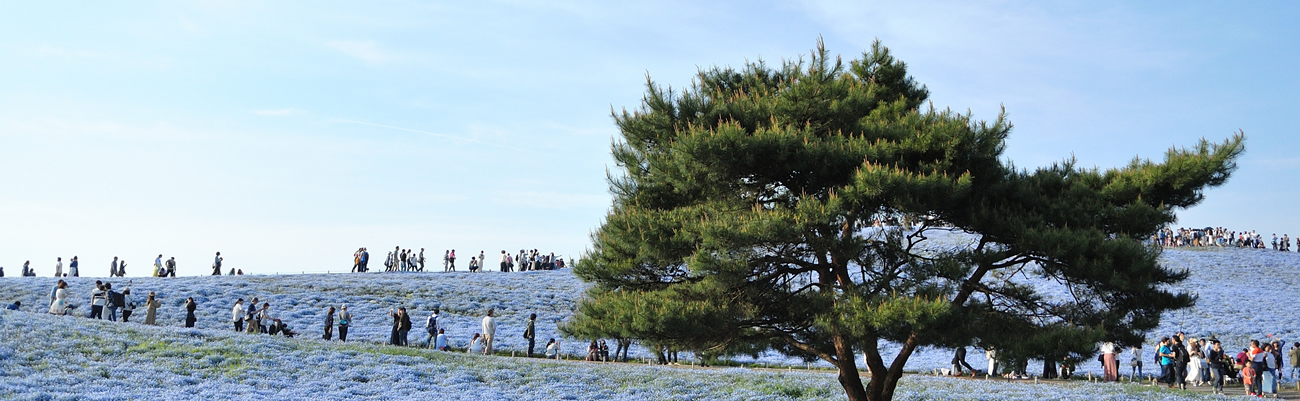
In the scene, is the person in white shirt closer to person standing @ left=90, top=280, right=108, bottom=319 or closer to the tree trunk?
person standing @ left=90, top=280, right=108, bottom=319

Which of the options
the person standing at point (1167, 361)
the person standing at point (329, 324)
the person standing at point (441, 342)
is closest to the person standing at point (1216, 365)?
the person standing at point (1167, 361)

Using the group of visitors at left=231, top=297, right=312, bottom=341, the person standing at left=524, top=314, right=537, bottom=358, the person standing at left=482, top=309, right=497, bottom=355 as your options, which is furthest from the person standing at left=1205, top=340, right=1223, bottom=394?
the group of visitors at left=231, top=297, right=312, bottom=341

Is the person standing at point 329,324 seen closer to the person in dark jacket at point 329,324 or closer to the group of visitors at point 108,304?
the person in dark jacket at point 329,324

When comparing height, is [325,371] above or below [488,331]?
below

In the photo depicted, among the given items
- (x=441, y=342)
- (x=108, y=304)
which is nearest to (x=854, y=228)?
(x=441, y=342)

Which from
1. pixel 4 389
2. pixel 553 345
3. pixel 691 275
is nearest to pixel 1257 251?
pixel 553 345

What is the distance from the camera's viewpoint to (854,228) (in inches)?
709

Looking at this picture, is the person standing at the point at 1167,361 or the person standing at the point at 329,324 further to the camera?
the person standing at the point at 329,324

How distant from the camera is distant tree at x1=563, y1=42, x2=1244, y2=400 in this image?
1588cm

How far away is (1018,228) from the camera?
53.0ft

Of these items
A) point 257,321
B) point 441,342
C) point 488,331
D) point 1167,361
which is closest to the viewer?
point 1167,361

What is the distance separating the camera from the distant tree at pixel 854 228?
15.9 m

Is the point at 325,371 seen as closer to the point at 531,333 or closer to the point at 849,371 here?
the point at 531,333

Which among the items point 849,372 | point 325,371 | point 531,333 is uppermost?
point 849,372
